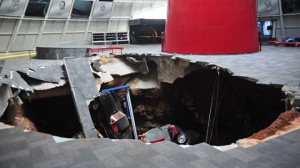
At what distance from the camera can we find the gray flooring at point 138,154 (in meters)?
2.94

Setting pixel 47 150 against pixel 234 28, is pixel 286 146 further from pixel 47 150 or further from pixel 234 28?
pixel 234 28

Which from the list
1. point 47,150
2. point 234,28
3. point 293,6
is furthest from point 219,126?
point 293,6

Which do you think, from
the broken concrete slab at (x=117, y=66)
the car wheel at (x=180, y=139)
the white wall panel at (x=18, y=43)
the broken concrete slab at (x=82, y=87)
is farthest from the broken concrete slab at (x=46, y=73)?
the white wall panel at (x=18, y=43)

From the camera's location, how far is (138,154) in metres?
3.26

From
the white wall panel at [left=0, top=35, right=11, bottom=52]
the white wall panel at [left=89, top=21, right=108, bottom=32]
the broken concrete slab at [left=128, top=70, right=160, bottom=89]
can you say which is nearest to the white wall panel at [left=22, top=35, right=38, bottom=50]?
the white wall panel at [left=0, top=35, right=11, bottom=52]

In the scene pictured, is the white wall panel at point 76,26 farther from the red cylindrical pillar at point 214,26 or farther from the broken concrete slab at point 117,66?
the red cylindrical pillar at point 214,26

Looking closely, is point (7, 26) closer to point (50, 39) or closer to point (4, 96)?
point (50, 39)

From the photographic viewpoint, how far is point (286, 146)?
3.27m

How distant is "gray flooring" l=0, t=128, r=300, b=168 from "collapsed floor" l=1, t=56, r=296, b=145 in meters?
5.03

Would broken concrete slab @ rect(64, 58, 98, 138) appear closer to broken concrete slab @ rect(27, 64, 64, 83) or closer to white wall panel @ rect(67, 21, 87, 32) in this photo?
broken concrete slab @ rect(27, 64, 64, 83)

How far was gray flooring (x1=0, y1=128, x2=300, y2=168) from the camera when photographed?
9.66 ft

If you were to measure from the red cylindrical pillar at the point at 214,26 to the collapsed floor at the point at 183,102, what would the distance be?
1.22 m

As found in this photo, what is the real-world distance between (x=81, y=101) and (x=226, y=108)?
610 centimetres

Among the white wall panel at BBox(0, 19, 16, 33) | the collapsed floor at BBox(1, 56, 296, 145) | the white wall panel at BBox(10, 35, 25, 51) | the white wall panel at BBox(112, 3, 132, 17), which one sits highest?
the white wall panel at BBox(112, 3, 132, 17)
